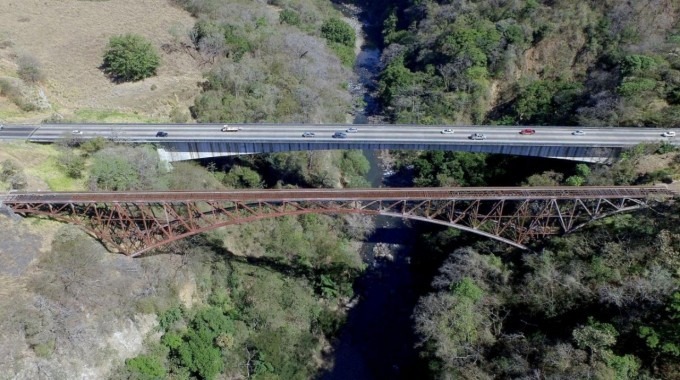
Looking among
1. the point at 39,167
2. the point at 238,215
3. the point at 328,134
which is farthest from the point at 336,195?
the point at 39,167

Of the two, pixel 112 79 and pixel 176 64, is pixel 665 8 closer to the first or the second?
pixel 176 64

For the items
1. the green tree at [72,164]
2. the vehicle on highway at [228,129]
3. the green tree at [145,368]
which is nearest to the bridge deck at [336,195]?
the green tree at [72,164]

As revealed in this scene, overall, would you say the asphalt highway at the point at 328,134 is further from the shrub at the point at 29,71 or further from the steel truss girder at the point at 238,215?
the steel truss girder at the point at 238,215

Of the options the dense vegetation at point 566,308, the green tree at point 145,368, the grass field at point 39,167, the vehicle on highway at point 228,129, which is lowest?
the green tree at point 145,368

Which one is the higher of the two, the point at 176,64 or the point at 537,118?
the point at 176,64

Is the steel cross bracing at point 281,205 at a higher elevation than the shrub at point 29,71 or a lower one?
lower

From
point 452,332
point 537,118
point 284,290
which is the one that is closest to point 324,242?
point 284,290

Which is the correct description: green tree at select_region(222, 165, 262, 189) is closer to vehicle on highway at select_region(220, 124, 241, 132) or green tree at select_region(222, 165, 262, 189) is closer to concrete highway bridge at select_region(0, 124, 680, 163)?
concrete highway bridge at select_region(0, 124, 680, 163)
